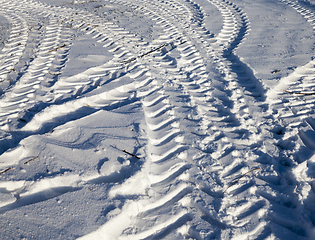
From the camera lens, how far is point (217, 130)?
2.49m

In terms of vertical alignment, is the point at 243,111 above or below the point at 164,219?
above

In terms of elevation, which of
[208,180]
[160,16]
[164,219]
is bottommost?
[164,219]

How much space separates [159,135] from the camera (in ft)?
7.97

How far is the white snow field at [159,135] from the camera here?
1722 mm

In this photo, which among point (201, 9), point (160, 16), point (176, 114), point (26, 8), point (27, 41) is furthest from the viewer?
point (26, 8)

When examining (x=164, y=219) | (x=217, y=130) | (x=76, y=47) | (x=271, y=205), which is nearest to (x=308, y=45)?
(x=217, y=130)

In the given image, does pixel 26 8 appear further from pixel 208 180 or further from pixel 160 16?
pixel 208 180

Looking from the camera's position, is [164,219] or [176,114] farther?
[176,114]

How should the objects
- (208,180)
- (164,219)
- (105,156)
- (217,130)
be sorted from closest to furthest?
(164,219) → (208,180) → (105,156) → (217,130)

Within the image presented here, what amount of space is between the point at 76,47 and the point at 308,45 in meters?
4.44

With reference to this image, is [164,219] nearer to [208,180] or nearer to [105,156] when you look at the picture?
[208,180]

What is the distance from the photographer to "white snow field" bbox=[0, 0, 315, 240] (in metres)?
1.72

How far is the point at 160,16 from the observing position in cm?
576

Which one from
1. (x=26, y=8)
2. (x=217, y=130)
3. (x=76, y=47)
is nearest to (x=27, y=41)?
(x=76, y=47)
